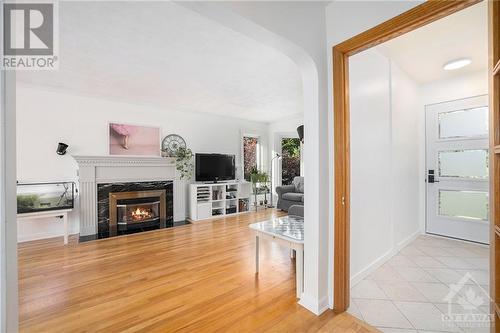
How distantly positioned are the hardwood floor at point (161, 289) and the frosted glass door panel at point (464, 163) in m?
2.88

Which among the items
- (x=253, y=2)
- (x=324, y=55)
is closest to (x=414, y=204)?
(x=324, y=55)

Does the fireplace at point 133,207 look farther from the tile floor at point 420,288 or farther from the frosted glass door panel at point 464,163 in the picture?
the frosted glass door panel at point 464,163

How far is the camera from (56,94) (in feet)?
12.4

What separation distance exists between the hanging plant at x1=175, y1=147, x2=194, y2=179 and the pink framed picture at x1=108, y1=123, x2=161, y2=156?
0.42 meters

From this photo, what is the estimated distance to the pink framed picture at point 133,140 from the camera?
4277 mm

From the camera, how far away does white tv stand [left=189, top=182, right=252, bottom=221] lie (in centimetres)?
491

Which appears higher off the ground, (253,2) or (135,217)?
(253,2)

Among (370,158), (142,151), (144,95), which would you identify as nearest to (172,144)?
(142,151)

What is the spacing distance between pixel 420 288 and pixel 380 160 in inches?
52.1

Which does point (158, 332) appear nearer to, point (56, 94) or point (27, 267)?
point (27, 267)

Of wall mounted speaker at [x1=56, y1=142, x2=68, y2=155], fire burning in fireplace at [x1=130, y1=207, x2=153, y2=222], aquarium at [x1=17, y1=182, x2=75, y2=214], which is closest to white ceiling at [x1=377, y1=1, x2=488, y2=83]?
fire burning in fireplace at [x1=130, y1=207, x2=153, y2=222]

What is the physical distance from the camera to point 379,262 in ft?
8.38

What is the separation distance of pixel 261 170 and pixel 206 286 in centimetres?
451

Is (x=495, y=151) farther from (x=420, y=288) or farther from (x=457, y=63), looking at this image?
(x=457, y=63)
